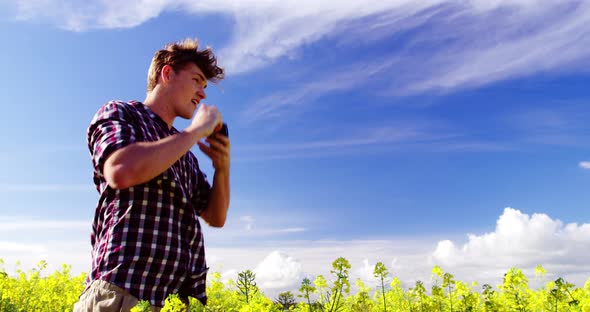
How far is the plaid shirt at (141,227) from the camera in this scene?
2.35 m

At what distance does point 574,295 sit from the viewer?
4930 mm

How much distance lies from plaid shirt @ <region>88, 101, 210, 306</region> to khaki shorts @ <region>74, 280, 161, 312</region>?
0.03 meters

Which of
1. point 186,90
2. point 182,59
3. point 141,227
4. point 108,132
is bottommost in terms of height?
point 141,227

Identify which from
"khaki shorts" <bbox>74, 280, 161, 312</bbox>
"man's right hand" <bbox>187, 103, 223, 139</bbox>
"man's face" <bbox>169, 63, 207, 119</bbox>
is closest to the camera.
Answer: "khaki shorts" <bbox>74, 280, 161, 312</bbox>

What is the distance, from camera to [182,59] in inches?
118

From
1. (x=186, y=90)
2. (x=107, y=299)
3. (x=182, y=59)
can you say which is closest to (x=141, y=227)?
(x=107, y=299)

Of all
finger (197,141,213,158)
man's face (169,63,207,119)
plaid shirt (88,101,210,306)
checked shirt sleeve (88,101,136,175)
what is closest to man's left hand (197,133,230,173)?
finger (197,141,213,158)

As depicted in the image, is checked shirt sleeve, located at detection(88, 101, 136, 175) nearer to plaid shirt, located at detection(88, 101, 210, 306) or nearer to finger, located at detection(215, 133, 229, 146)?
plaid shirt, located at detection(88, 101, 210, 306)

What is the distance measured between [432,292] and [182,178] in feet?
13.9

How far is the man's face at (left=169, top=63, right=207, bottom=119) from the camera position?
2896mm

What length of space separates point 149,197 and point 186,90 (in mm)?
758

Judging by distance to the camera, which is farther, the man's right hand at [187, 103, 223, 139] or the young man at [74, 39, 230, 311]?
the man's right hand at [187, 103, 223, 139]

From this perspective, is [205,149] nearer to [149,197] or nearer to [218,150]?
[218,150]

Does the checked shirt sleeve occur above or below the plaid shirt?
above
